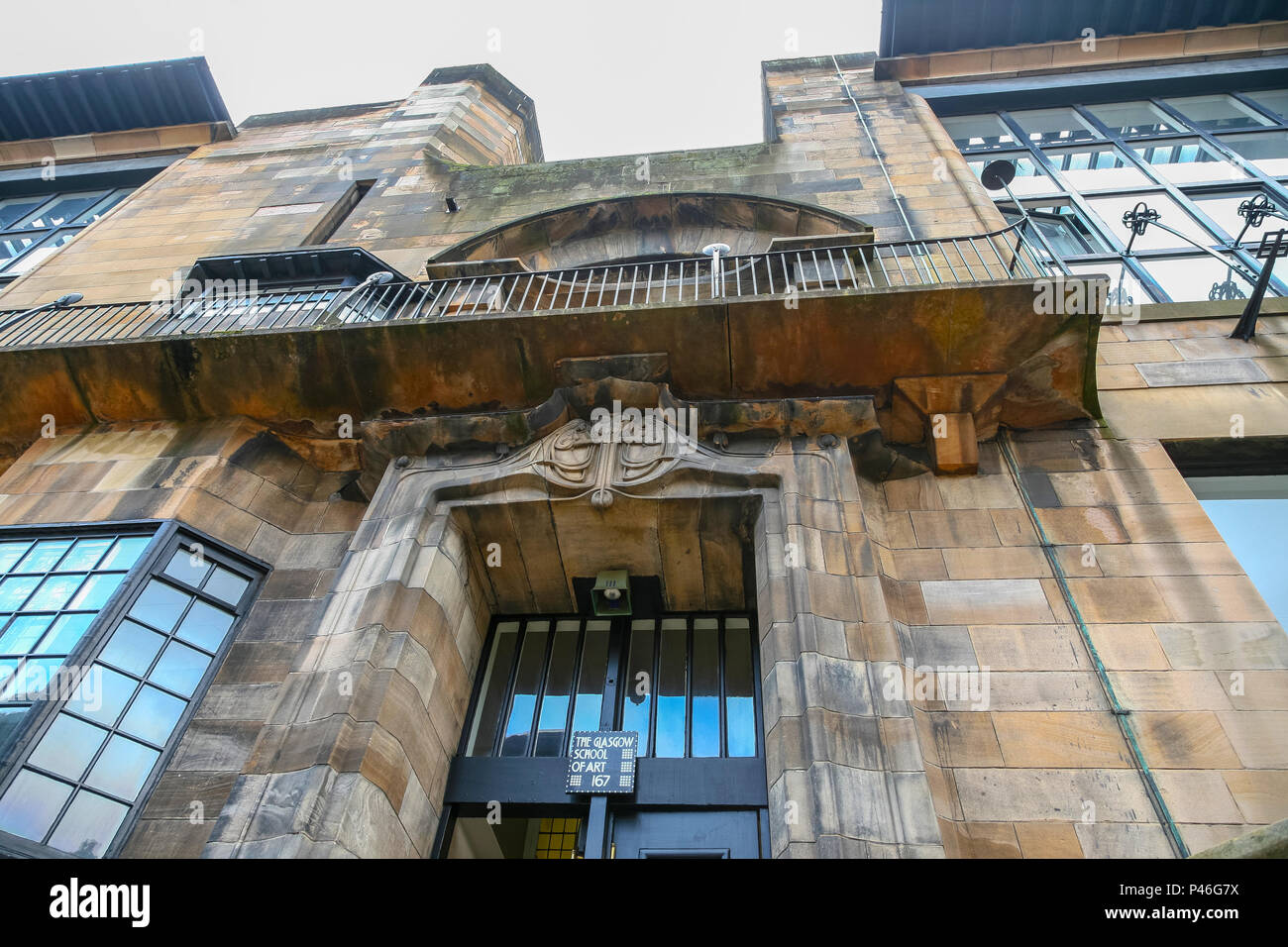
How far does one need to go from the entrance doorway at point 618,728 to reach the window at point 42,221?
13.4 meters

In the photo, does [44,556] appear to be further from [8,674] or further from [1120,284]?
[1120,284]

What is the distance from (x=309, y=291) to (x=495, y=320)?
3980 millimetres

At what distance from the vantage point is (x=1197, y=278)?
10117 millimetres

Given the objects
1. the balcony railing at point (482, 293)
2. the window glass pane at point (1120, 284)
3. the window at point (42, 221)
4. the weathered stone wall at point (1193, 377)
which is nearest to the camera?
the weathered stone wall at point (1193, 377)

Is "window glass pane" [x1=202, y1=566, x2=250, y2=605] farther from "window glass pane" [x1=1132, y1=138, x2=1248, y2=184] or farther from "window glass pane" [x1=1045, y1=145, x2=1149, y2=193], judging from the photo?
"window glass pane" [x1=1132, y1=138, x2=1248, y2=184]

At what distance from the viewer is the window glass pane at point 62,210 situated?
1666cm

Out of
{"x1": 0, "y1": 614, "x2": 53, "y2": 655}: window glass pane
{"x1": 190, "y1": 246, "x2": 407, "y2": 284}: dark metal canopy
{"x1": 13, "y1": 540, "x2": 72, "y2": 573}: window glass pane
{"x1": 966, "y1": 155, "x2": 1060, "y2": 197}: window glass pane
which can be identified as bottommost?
{"x1": 0, "y1": 614, "x2": 53, "y2": 655}: window glass pane

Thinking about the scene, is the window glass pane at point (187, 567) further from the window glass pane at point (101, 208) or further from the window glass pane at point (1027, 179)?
the window glass pane at point (101, 208)

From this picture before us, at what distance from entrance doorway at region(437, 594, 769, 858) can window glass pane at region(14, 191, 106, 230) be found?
610 inches

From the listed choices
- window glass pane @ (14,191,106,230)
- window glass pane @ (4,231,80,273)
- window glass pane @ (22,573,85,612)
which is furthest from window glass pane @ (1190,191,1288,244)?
window glass pane @ (14,191,106,230)

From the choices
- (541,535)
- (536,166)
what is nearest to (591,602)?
(541,535)

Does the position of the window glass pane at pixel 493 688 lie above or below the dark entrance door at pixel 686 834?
above

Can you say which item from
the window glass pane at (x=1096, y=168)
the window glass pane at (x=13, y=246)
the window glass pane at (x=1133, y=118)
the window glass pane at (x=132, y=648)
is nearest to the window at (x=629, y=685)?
the window glass pane at (x=132, y=648)

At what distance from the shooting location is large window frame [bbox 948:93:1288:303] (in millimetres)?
10523
